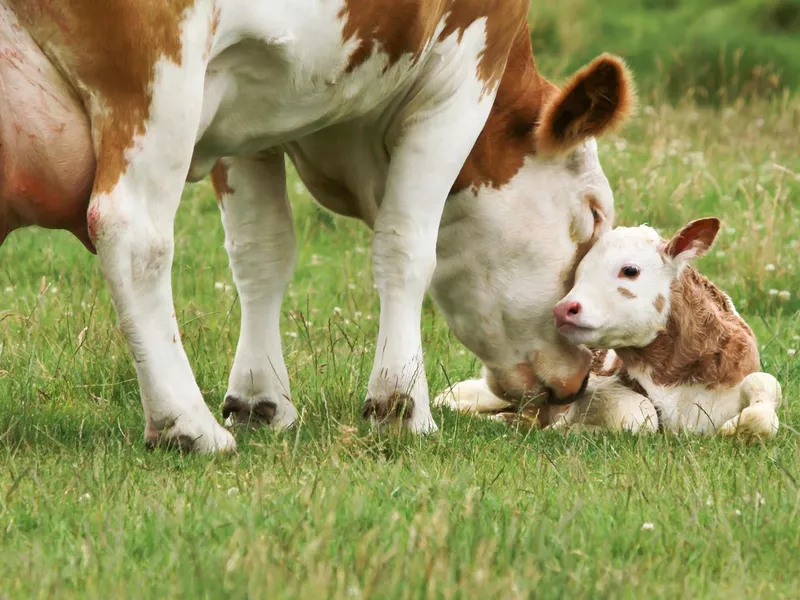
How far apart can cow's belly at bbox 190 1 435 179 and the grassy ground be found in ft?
3.17

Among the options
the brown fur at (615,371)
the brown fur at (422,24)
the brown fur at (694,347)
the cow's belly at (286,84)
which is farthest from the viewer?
the brown fur at (615,371)

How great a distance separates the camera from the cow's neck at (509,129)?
527 centimetres

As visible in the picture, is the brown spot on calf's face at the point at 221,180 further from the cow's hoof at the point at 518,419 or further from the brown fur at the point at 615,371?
the brown fur at the point at 615,371

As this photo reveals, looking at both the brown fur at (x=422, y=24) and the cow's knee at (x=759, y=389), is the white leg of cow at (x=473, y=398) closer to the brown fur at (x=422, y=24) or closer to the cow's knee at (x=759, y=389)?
the cow's knee at (x=759, y=389)

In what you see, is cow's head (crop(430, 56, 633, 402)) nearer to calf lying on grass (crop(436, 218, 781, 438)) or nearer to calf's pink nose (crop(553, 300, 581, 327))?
calf lying on grass (crop(436, 218, 781, 438))

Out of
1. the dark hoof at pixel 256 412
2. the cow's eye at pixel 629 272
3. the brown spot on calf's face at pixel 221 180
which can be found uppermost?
the brown spot on calf's face at pixel 221 180

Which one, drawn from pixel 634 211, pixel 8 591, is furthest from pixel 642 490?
pixel 634 211

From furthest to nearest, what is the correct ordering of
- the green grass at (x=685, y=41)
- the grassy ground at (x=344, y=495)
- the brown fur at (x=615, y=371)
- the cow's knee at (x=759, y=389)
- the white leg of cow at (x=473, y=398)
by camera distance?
the green grass at (x=685, y=41) < the white leg of cow at (x=473, y=398) < the brown fur at (x=615, y=371) < the cow's knee at (x=759, y=389) < the grassy ground at (x=344, y=495)

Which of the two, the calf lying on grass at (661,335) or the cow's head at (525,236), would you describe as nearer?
the calf lying on grass at (661,335)

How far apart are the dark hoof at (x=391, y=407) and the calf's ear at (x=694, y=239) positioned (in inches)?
42.5

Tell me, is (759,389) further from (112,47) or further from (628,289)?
(112,47)

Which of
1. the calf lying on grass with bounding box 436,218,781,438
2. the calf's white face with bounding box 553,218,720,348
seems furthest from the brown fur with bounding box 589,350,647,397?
the calf's white face with bounding box 553,218,720,348

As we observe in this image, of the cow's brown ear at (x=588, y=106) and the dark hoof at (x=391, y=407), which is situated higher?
the cow's brown ear at (x=588, y=106)

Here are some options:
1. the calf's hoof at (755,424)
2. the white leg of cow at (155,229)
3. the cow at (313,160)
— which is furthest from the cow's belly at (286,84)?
the calf's hoof at (755,424)
